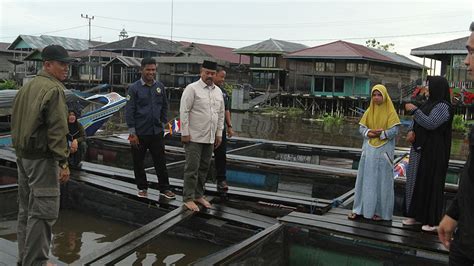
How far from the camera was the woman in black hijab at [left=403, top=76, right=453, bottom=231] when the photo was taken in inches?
168

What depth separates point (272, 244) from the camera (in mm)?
4438

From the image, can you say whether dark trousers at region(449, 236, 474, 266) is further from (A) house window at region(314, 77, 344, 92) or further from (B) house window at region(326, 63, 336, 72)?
(A) house window at region(314, 77, 344, 92)

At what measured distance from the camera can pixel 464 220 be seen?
6.89 ft

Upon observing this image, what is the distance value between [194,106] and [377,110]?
6.79 ft

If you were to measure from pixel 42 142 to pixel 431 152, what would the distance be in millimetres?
3645

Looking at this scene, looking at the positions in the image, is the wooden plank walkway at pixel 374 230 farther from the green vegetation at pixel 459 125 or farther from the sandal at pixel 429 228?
the green vegetation at pixel 459 125

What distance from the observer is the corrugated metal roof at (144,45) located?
1676 inches

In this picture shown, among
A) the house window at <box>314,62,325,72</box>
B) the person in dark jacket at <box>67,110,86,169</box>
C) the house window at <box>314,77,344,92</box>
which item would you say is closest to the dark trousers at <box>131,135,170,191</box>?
the person in dark jacket at <box>67,110,86,169</box>

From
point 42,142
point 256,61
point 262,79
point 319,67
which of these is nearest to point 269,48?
point 256,61

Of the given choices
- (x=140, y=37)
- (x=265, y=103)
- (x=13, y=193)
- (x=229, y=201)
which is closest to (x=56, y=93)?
(x=229, y=201)

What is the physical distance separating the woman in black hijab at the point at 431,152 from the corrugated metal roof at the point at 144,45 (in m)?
40.2

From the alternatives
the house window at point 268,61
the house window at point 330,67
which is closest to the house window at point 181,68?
the house window at point 268,61

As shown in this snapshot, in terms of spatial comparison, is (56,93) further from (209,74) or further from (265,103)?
(265,103)

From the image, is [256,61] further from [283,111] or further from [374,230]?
[374,230]
